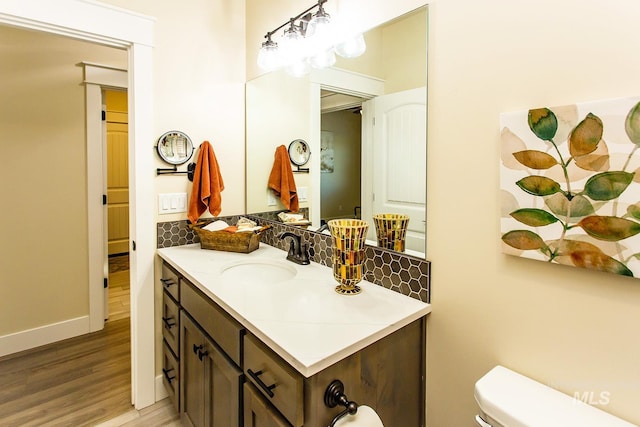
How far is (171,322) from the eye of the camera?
1.79 m

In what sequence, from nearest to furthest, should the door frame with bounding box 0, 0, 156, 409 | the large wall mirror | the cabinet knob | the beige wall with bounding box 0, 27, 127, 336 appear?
the large wall mirror < the cabinet knob < the door frame with bounding box 0, 0, 156, 409 < the beige wall with bounding box 0, 27, 127, 336

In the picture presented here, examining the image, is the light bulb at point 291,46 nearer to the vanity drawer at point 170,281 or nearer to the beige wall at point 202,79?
the beige wall at point 202,79

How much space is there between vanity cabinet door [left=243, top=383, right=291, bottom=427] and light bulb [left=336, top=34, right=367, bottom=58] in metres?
1.34

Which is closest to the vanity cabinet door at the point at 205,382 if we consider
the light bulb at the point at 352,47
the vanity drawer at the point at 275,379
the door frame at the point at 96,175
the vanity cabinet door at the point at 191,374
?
the vanity cabinet door at the point at 191,374

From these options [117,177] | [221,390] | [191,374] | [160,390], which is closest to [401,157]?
[221,390]

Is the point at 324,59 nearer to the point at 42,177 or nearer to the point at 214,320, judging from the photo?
the point at 214,320

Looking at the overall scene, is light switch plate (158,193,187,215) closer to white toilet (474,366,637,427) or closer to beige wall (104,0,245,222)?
beige wall (104,0,245,222)

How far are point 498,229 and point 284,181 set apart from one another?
1.30 metres

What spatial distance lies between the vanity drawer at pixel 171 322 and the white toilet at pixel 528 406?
4.49 feet

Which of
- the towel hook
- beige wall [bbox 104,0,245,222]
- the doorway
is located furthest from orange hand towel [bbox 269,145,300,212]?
the doorway

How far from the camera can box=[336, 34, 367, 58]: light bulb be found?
56.3 inches

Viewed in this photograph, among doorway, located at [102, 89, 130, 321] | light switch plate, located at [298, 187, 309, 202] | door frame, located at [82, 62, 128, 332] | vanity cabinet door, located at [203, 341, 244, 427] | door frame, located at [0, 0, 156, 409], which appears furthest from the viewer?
doorway, located at [102, 89, 130, 321]

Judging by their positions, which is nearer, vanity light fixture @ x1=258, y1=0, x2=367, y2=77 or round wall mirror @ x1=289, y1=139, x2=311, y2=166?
vanity light fixture @ x1=258, y1=0, x2=367, y2=77

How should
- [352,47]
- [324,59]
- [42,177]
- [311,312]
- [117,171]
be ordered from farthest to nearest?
[117,171], [42,177], [324,59], [352,47], [311,312]
